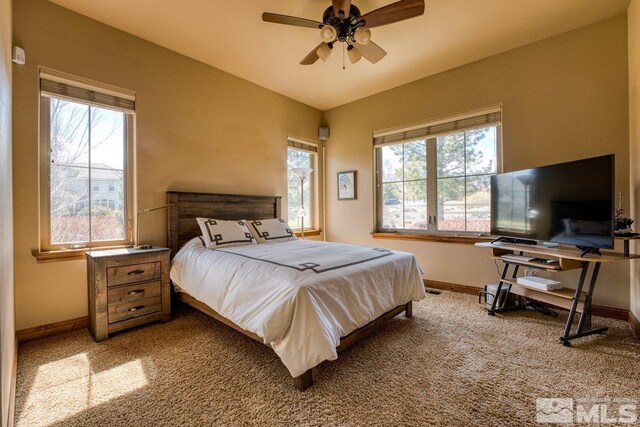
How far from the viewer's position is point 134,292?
2391mm

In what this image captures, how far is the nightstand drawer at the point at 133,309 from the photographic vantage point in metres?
2.27

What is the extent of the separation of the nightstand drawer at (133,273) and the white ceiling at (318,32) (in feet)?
7.47

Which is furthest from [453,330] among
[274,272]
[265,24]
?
[265,24]

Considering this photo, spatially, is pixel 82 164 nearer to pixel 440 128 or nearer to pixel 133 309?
pixel 133 309

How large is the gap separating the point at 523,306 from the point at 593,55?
2.56 metres

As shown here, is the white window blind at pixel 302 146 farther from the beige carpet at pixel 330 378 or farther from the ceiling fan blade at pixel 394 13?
the beige carpet at pixel 330 378

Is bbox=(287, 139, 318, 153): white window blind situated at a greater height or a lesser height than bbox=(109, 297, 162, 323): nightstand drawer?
greater

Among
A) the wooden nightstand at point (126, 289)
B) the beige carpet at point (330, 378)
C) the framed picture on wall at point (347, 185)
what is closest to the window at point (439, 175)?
the framed picture on wall at point (347, 185)

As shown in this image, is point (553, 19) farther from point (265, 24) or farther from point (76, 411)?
point (76, 411)

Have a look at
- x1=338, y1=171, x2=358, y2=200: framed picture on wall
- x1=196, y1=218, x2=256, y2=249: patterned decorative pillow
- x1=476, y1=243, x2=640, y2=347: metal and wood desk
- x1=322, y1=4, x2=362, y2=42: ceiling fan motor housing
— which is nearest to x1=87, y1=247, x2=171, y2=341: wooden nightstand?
x1=196, y1=218, x2=256, y2=249: patterned decorative pillow

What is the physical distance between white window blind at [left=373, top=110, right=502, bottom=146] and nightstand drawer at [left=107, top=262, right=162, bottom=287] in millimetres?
3355

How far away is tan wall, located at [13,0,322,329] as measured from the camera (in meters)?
2.21

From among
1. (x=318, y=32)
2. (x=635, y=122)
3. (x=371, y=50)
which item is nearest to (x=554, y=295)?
(x=635, y=122)

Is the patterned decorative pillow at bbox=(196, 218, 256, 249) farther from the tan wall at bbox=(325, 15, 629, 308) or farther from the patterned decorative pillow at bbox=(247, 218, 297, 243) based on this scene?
the tan wall at bbox=(325, 15, 629, 308)
